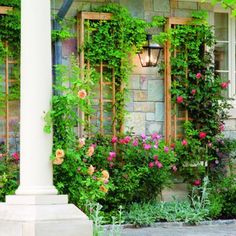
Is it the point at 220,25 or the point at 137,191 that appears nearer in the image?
the point at 137,191

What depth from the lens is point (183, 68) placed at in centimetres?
1078

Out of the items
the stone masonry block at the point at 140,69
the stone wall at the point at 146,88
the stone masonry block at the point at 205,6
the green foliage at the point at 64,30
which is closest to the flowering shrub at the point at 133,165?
the stone wall at the point at 146,88

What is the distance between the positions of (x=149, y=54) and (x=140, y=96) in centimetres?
63

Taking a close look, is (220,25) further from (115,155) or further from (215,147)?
(115,155)

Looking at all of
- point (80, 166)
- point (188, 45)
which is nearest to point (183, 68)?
point (188, 45)

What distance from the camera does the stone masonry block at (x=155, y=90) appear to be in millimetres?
10656

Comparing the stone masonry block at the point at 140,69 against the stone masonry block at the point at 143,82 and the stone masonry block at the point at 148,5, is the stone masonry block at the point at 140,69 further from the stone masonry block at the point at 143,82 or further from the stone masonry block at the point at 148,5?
the stone masonry block at the point at 148,5

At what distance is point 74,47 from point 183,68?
1701mm

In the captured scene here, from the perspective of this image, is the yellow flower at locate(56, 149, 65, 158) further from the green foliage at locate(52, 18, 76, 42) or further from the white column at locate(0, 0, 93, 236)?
the green foliage at locate(52, 18, 76, 42)

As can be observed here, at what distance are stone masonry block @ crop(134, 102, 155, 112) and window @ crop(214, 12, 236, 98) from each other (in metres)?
1.33

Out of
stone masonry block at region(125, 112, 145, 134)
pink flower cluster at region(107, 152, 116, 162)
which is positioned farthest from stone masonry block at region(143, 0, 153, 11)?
pink flower cluster at region(107, 152, 116, 162)

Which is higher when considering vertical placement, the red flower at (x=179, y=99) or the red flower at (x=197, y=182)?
the red flower at (x=179, y=99)

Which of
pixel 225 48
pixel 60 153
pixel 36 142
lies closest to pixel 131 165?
pixel 225 48

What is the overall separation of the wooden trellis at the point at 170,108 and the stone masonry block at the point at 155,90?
9 centimetres
